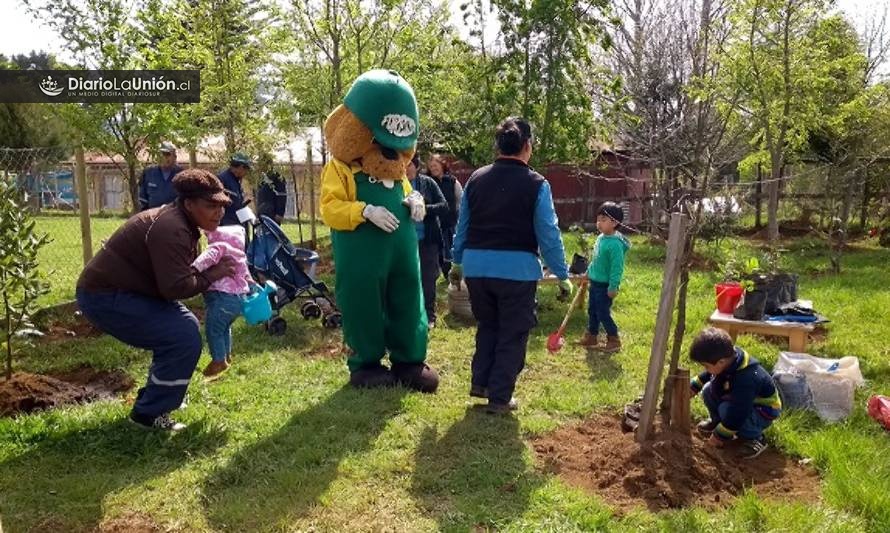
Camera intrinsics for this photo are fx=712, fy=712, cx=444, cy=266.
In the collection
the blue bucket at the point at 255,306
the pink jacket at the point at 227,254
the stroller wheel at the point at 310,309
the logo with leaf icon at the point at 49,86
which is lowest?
the stroller wheel at the point at 310,309

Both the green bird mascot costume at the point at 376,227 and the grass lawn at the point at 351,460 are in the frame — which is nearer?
the grass lawn at the point at 351,460

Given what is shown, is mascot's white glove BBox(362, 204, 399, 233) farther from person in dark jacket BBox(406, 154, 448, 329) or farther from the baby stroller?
the baby stroller

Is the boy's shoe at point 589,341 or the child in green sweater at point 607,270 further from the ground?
the child in green sweater at point 607,270

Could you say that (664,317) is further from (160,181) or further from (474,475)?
(160,181)

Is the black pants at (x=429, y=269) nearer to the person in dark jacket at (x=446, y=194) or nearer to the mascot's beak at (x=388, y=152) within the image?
the person in dark jacket at (x=446, y=194)

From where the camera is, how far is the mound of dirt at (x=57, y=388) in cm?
497

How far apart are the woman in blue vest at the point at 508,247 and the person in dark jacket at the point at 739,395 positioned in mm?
1120

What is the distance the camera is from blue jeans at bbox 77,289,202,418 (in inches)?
167

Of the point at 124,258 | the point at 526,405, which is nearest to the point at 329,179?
the point at 124,258

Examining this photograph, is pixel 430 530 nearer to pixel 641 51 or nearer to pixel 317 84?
pixel 317 84

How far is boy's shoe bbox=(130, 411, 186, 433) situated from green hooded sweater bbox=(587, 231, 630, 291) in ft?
13.1

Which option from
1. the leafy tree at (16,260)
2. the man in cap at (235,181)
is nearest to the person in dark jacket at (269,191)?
the man in cap at (235,181)

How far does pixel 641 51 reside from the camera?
19188 mm

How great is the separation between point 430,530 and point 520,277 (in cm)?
190
